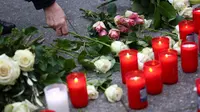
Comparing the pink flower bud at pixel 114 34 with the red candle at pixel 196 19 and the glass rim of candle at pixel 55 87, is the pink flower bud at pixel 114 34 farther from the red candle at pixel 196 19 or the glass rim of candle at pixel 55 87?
the glass rim of candle at pixel 55 87

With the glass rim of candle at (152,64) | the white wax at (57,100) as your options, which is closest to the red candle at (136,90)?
the glass rim of candle at (152,64)

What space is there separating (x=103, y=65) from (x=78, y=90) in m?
0.42

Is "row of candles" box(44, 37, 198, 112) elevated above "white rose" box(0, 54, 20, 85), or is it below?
below

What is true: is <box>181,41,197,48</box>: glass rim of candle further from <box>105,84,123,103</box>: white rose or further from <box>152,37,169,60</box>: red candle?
<box>105,84,123,103</box>: white rose

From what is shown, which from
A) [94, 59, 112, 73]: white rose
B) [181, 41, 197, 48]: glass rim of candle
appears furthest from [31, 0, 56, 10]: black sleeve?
[181, 41, 197, 48]: glass rim of candle

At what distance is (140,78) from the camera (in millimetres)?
2549

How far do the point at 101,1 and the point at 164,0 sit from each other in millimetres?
968

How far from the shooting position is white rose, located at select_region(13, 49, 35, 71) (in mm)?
2582

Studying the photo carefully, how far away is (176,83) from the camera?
2.88m

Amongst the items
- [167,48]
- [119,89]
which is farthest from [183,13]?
[119,89]

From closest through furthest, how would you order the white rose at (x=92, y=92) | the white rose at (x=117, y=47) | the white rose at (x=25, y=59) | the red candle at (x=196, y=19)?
the white rose at (x=25, y=59), the white rose at (x=92, y=92), the white rose at (x=117, y=47), the red candle at (x=196, y=19)

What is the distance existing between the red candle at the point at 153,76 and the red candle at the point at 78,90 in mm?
369

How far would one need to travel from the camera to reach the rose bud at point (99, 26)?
3.57 meters

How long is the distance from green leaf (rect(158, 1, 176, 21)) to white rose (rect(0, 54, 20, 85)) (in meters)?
1.60
